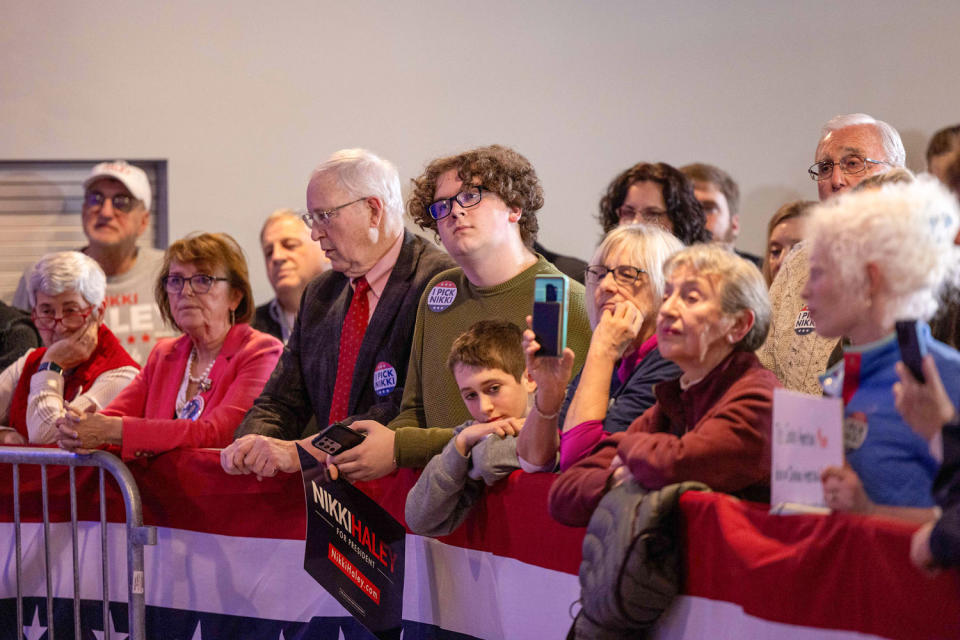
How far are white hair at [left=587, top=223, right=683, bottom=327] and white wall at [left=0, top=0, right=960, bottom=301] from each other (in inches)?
149

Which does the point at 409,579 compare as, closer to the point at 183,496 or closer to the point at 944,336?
the point at 183,496

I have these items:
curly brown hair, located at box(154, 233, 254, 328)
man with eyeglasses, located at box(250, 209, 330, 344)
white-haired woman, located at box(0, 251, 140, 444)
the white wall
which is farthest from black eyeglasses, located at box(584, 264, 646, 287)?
the white wall

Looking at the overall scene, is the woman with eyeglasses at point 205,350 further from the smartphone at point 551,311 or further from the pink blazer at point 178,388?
the smartphone at point 551,311

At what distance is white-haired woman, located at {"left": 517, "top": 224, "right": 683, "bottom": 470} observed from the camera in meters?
2.51

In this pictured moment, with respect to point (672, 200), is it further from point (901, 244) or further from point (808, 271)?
point (901, 244)

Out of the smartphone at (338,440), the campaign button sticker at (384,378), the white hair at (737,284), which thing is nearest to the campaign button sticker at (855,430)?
the white hair at (737,284)

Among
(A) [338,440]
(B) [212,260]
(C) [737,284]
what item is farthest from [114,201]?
(C) [737,284]

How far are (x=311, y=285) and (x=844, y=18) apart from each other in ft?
12.0

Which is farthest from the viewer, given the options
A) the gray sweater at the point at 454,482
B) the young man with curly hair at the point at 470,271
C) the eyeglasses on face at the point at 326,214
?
the eyeglasses on face at the point at 326,214

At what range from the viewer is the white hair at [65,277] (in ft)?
14.8

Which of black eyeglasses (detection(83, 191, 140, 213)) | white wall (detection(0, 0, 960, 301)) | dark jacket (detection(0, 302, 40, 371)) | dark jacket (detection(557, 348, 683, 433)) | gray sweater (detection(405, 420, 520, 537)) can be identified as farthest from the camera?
white wall (detection(0, 0, 960, 301))

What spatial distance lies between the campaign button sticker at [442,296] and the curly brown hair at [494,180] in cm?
20

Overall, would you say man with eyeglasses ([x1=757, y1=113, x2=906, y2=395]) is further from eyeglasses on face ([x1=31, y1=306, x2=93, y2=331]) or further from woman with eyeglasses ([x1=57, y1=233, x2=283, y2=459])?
eyeglasses on face ([x1=31, y1=306, x2=93, y2=331])

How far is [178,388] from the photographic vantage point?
4.19m
